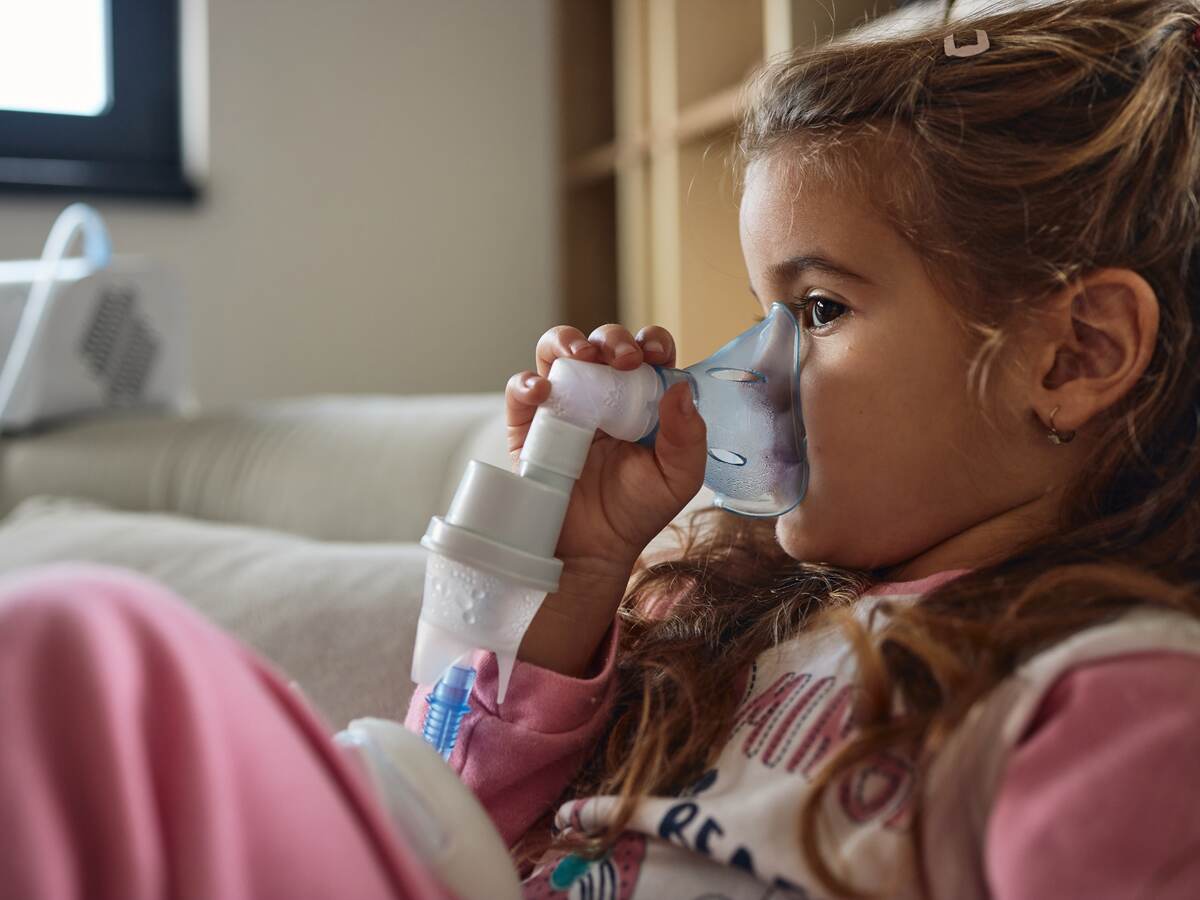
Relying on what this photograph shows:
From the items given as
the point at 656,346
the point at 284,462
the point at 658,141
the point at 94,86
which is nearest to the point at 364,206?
the point at 94,86

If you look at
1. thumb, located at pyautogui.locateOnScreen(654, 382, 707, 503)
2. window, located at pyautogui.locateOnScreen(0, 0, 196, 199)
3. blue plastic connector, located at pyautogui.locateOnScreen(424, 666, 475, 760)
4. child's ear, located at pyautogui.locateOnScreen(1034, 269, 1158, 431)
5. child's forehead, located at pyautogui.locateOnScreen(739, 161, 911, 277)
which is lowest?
blue plastic connector, located at pyautogui.locateOnScreen(424, 666, 475, 760)

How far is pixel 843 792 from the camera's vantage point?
556 mm

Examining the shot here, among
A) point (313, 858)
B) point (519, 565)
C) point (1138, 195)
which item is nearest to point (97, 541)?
point (519, 565)

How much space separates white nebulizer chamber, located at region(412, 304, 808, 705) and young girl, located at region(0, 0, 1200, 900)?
0.02 m

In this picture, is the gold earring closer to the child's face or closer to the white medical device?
the child's face

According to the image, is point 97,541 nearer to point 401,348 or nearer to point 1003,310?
point 1003,310

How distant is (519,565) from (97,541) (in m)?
0.83

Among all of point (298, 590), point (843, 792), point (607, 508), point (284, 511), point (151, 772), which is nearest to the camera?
point (151, 772)

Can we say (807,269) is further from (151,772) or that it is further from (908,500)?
(151,772)

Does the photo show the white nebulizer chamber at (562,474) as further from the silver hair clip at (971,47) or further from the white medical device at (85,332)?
the white medical device at (85,332)

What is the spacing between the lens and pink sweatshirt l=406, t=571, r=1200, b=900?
→ 0.46 m

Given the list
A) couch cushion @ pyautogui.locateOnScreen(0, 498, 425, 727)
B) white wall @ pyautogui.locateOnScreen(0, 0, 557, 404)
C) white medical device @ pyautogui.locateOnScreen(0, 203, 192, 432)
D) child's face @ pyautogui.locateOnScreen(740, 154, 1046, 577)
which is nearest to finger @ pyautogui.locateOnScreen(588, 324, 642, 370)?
child's face @ pyautogui.locateOnScreen(740, 154, 1046, 577)

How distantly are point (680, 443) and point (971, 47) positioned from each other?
30 cm

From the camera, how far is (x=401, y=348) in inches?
95.0
